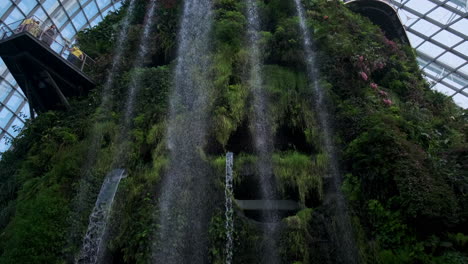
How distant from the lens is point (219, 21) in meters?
14.0

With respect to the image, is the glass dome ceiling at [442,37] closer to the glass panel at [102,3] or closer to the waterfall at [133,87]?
the waterfall at [133,87]

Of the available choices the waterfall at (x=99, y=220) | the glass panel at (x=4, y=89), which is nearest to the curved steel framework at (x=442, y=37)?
the waterfall at (x=99, y=220)

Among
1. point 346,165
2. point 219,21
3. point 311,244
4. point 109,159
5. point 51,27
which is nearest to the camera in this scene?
point 311,244

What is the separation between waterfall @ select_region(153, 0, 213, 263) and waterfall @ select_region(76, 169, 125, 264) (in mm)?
1210

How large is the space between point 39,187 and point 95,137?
2.02 m

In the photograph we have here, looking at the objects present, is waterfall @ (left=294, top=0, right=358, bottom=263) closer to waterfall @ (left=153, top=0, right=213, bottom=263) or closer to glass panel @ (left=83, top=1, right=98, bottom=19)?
waterfall @ (left=153, top=0, right=213, bottom=263)

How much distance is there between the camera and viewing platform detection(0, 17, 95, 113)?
1089 cm

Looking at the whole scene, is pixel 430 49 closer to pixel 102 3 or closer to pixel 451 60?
pixel 451 60

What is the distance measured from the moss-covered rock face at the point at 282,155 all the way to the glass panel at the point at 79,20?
8090mm

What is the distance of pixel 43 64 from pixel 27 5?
30.1ft

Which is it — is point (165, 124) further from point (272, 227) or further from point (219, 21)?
point (219, 21)

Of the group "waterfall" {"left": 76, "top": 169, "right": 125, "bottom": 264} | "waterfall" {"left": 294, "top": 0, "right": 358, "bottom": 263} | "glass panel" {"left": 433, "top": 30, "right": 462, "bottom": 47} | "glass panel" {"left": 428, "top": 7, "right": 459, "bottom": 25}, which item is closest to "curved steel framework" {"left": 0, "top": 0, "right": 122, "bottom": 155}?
"waterfall" {"left": 76, "top": 169, "right": 125, "bottom": 264}

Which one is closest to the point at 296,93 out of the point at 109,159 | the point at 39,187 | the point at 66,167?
the point at 109,159

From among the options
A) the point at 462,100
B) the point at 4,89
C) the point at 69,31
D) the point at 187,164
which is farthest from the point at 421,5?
the point at 4,89
